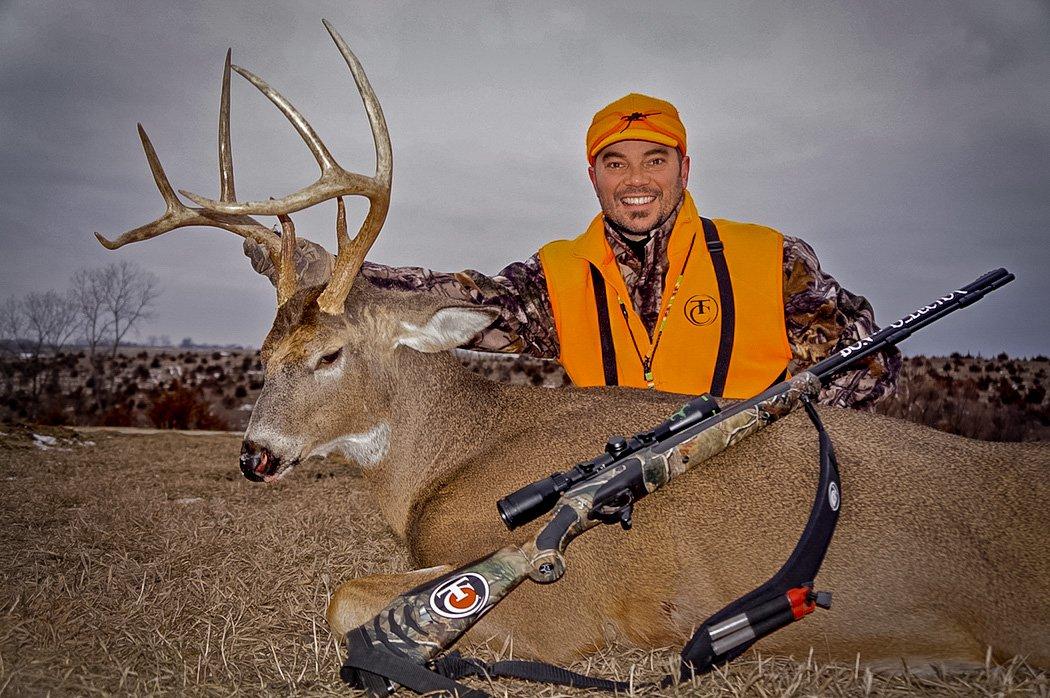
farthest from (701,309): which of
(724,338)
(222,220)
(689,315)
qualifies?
(222,220)

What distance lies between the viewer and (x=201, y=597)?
12.9 ft

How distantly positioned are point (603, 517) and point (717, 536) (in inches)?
23.6

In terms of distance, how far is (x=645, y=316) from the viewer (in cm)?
520

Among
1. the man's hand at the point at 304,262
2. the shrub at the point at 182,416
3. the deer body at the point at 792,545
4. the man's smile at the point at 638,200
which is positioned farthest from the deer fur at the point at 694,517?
the shrub at the point at 182,416

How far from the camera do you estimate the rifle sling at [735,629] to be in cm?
263

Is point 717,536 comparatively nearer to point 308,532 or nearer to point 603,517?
point 603,517

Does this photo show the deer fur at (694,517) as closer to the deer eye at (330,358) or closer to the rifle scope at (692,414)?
the deer eye at (330,358)

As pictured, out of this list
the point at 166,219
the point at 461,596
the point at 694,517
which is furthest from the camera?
the point at 166,219

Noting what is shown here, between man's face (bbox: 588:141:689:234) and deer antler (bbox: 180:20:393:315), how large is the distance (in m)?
2.06

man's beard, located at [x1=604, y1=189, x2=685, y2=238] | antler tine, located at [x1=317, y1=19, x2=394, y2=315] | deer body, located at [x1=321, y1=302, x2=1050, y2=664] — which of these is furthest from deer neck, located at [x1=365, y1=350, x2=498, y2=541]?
man's beard, located at [x1=604, y1=189, x2=685, y2=238]

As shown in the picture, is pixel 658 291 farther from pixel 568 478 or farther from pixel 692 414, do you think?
pixel 568 478

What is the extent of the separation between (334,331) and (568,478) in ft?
5.66

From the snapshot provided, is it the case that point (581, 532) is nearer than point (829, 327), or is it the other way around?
point (581, 532)

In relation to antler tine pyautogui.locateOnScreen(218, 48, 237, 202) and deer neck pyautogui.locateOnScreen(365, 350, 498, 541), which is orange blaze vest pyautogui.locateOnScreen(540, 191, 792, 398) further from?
antler tine pyautogui.locateOnScreen(218, 48, 237, 202)
